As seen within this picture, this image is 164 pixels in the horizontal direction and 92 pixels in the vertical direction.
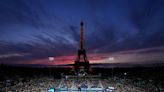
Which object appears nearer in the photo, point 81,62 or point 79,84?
point 79,84

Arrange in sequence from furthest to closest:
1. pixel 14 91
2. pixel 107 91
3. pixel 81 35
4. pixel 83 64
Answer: pixel 83 64 → pixel 81 35 → pixel 107 91 → pixel 14 91

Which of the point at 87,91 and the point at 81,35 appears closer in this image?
the point at 87,91

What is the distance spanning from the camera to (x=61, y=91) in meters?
39.6

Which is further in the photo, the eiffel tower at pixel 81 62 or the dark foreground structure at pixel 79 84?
the eiffel tower at pixel 81 62

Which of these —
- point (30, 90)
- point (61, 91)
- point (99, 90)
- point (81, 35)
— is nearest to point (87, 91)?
point (99, 90)

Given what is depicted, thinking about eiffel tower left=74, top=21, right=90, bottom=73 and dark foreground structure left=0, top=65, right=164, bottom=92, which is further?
eiffel tower left=74, top=21, right=90, bottom=73

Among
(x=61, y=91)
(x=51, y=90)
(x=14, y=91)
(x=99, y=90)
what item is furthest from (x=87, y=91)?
(x=14, y=91)

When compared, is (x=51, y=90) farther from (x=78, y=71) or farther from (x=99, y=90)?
(x=78, y=71)

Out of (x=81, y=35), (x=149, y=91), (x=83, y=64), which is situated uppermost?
(x=81, y=35)

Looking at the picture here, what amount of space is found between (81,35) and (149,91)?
39830 millimetres

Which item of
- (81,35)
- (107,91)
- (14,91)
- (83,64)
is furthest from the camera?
(83,64)

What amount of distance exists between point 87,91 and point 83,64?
4620 cm

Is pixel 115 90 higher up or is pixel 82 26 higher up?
pixel 82 26

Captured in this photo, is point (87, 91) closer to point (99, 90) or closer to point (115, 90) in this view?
point (99, 90)
